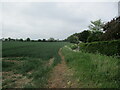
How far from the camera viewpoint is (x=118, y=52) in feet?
22.7

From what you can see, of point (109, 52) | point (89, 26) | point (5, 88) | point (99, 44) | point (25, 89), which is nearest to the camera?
point (25, 89)

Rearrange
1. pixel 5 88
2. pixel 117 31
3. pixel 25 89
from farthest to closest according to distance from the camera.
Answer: pixel 117 31 → pixel 5 88 → pixel 25 89

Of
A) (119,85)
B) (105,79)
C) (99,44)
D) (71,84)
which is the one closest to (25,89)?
(71,84)

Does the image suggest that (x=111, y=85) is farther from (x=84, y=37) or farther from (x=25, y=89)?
(x=84, y=37)

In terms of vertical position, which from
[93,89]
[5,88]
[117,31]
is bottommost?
[5,88]

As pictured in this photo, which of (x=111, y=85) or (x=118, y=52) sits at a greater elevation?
(x=118, y=52)

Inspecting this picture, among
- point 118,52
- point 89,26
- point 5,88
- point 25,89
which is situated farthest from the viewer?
Answer: point 89,26

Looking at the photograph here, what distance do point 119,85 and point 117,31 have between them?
30.1 feet

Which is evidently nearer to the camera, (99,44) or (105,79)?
(105,79)

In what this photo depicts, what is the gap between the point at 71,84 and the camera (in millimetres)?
3922

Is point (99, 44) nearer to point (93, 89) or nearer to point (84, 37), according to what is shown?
point (93, 89)

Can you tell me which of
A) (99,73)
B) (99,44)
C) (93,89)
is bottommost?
(93,89)

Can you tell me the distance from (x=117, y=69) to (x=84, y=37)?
105ft

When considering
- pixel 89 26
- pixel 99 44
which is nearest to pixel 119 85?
pixel 99 44
